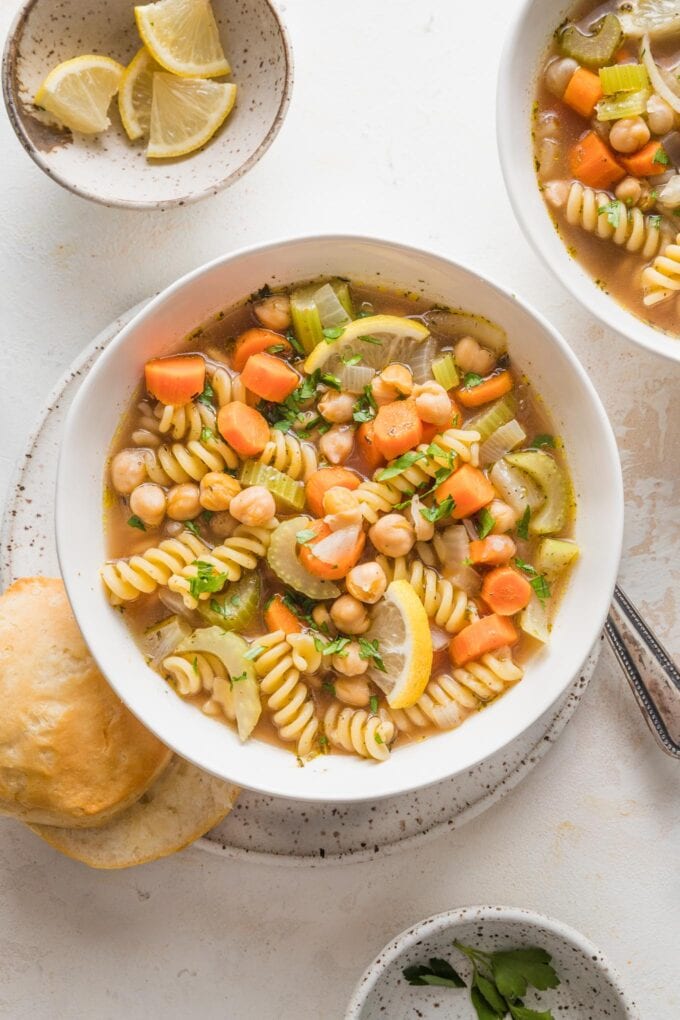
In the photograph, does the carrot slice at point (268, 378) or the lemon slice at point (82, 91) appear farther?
the lemon slice at point (82, 91)

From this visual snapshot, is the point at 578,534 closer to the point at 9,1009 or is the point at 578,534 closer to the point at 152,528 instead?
the point at 152,528

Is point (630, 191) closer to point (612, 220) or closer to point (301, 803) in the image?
point (612, 220)

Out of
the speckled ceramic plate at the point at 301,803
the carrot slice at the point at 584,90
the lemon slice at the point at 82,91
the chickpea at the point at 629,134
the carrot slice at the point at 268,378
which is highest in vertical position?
the lemon slice at the point at 82,91

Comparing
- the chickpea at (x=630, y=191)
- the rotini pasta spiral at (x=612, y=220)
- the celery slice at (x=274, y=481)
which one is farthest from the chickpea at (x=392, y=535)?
the chickpea at (x=630, y=191)

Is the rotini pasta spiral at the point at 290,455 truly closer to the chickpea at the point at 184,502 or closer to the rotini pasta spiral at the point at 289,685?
the chickpea at the point at 184,502

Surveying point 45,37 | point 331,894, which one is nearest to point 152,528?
point 331,894

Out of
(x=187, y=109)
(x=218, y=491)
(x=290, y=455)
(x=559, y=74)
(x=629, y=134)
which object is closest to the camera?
(x=218, y=491)

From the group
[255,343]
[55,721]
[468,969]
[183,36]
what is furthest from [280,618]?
[183,36]
